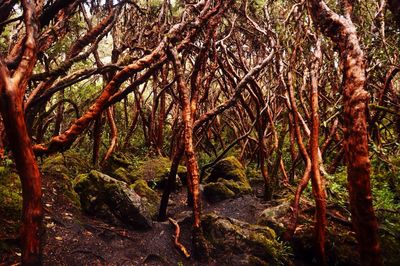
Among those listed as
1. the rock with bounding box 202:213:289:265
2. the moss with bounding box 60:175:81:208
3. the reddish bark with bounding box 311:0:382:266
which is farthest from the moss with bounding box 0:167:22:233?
the reddish bark with bounding box 311:0:382:266

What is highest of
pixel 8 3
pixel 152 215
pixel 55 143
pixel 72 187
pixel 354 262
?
pixel 8 3

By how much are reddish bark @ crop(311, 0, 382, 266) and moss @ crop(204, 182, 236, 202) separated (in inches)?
221

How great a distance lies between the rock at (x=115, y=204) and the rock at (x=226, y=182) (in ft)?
9.09

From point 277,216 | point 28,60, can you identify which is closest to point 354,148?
point 28,60

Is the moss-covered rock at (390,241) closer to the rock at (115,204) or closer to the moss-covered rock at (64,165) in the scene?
the rock at (115,204)

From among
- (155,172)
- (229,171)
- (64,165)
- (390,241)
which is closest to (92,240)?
(64,165)

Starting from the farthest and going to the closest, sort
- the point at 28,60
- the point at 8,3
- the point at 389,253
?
the point at 389,253 → the point at 8,3 → the point at 28,60

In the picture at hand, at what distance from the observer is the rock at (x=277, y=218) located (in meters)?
5.77

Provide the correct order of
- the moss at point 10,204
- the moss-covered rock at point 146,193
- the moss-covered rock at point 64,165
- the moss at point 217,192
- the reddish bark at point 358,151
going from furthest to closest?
the moss at point 217,192 < the moss-covered rock at point 146,193 < the moss-covered rock at point 64,165 < the moss at point 10,204 < the reddish bark at point 358,151

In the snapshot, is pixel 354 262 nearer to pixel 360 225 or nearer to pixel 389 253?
pixel 389 253

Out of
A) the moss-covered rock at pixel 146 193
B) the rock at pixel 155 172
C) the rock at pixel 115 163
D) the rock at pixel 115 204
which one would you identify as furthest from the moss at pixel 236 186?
the rock at pixel 115 204

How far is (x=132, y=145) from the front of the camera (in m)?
Result: 13.7

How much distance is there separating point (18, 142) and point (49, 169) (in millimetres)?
3891

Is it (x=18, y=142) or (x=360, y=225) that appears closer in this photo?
(x=360, y=225)
